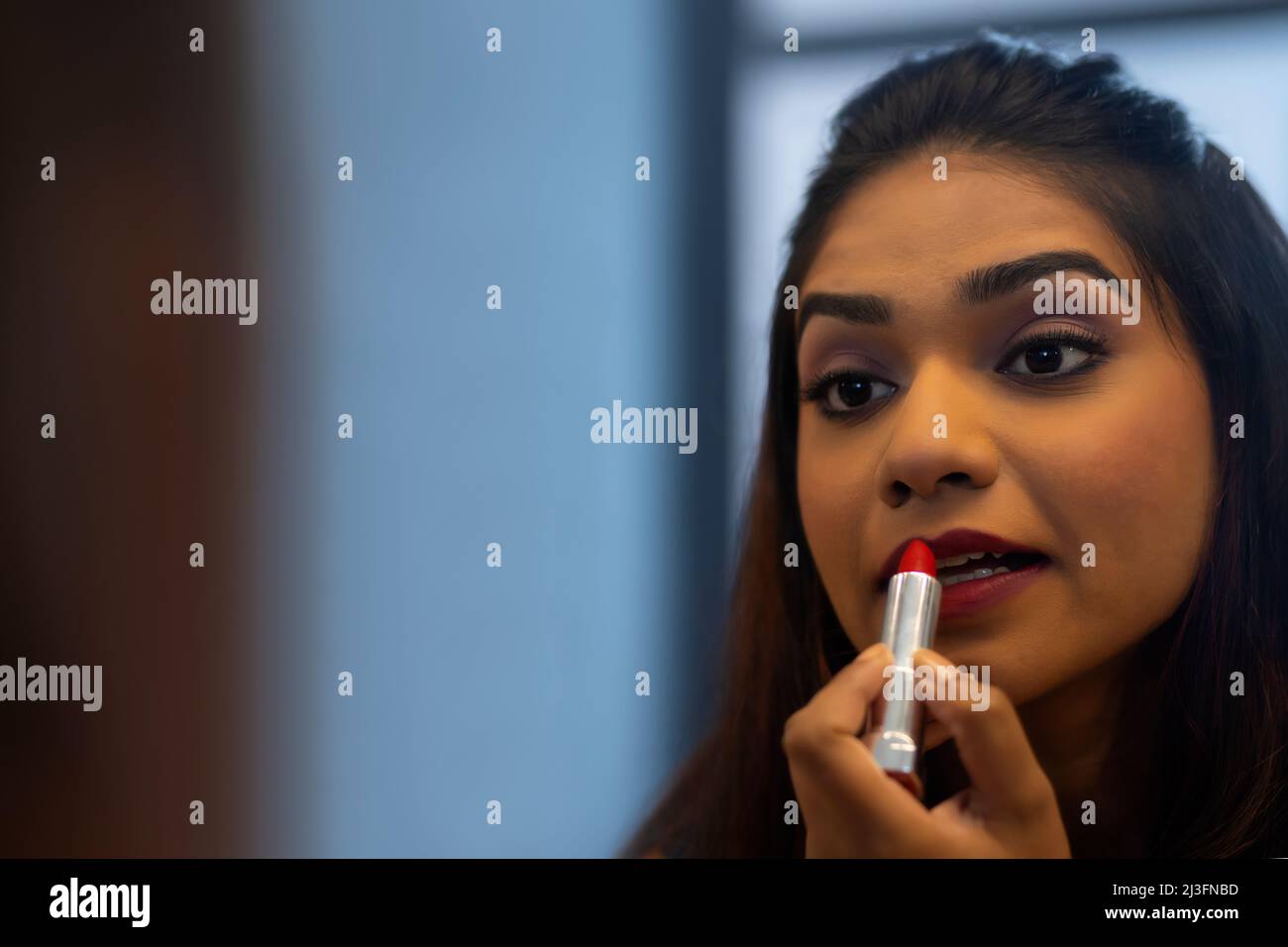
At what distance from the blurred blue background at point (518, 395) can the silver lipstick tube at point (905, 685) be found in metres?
0.16

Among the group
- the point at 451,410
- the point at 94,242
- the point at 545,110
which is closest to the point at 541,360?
the point at 451,410

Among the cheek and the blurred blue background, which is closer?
the cheek

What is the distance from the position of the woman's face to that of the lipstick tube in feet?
0.14

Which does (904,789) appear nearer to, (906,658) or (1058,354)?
(906,658)

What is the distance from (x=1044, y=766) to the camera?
708mm

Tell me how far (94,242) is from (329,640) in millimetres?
327

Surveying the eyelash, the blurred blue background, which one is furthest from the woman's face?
the blurred blue background

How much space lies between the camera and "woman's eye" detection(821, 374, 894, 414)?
696 millimetres

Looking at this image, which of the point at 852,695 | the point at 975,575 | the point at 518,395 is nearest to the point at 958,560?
the point at 975,575

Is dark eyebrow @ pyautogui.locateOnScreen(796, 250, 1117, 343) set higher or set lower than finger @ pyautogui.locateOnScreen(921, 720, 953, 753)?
higher

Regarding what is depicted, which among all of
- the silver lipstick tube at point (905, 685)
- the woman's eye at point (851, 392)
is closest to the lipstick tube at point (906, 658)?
the silver lipstick tube at point (905, 685)

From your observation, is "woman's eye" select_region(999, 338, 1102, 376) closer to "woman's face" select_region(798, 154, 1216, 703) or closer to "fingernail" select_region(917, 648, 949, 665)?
"woman's face" select_region(798, 154, 1216, 703)

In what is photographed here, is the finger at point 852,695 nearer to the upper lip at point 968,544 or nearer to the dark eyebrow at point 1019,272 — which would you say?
the upper lip at point 968,544

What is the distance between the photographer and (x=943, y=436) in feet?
2.15
